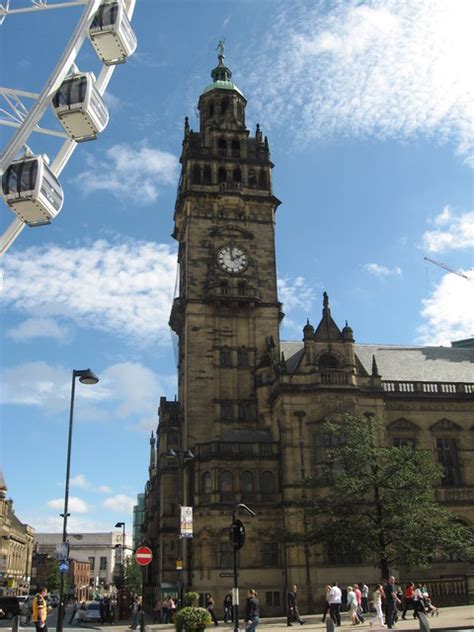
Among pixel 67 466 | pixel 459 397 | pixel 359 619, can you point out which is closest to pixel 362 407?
pixel 459 397

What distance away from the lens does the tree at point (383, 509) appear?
4053cm

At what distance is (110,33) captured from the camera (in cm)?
2542

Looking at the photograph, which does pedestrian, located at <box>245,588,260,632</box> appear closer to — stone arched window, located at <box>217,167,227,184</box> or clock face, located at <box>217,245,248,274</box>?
clock face, located at <box>217,245,248,274</box>

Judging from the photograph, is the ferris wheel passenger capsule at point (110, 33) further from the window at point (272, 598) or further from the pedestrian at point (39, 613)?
the window at point (272, 598)

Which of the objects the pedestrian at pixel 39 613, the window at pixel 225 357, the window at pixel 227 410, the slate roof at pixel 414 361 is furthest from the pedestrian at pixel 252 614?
the slate roof at pixel 414 361

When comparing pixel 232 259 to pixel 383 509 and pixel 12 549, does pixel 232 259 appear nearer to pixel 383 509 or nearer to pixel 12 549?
pixel 383 509

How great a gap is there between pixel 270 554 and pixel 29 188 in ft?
121

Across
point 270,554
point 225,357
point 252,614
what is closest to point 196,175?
point 225,357

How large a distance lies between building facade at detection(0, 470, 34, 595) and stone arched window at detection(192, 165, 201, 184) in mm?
51766

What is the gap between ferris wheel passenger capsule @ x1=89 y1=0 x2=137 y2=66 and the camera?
25391mm

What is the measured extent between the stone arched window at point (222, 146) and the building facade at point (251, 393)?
10cm

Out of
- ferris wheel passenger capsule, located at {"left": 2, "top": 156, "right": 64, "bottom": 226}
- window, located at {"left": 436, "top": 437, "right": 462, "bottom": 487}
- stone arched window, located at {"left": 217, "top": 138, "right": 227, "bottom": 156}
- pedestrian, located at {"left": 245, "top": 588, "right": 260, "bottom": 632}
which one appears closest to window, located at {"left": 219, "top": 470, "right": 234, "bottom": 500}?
window, located at {"left": 436, "top": 437, "right": 462, "bottom": 487}

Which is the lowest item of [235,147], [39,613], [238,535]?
[39,613]

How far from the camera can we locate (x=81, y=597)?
167m
